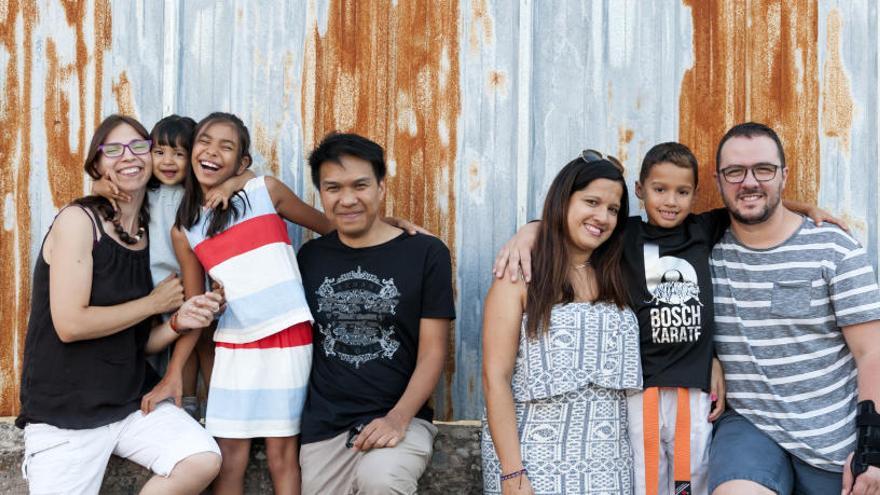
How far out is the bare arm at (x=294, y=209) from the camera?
384cm

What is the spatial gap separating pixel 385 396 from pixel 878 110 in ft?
8.38

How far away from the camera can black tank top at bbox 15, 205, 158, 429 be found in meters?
3.50

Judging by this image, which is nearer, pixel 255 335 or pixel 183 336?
A: pixel 255 335

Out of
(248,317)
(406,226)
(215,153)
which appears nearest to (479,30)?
(406,226)

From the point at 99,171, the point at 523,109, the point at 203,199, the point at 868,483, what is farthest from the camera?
the point at 523,109

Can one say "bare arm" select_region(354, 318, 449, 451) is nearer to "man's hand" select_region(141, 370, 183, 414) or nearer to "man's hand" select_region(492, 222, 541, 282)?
"man's hand" select_region(492, 222, 541, 282)

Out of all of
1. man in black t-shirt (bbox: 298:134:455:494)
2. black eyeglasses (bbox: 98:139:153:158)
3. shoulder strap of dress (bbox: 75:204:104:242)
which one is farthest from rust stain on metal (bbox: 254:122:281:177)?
shoulder strap of dress (bbox: 75:204:104:242)

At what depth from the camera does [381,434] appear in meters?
3.41

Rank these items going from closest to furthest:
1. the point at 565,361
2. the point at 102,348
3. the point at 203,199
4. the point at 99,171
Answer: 1. the point at 565,361
2. the point at 102,348
3. the point at 99,171
4. the point at 203,199

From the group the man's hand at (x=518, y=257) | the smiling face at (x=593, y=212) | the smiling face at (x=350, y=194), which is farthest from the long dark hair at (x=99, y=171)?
the smiling face at (x=593, y=212)

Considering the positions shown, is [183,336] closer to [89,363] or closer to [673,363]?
[89,363]

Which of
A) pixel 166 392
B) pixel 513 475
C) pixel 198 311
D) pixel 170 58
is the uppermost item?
pixel 170 58

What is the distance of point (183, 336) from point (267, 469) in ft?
2.26

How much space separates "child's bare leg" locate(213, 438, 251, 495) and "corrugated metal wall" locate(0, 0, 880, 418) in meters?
0.98
